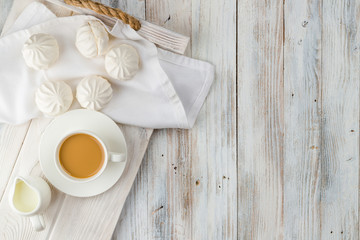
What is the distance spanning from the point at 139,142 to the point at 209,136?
0.53 feet

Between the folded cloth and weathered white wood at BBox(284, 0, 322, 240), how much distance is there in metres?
0.20

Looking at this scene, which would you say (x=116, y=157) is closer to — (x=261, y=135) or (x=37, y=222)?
(x=37, y=222)

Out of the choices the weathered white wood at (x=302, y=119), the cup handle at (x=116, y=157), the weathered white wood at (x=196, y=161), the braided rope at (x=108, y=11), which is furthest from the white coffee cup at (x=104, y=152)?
the weathered white wood at (x=302, y=119)

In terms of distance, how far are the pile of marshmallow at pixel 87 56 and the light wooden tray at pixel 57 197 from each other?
65 millimetres

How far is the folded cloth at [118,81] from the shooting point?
71 cm

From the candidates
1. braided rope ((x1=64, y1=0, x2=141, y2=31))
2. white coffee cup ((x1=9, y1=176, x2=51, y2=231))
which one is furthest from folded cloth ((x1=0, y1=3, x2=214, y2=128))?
white coffee cup ((x1=9, y1=176, x2=51, y2=231))

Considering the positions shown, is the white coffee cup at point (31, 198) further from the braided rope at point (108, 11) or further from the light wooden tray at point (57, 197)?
the braided rope at point (108, 11)

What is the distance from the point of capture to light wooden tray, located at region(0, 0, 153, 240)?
728 millimetres

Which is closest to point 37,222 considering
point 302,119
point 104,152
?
point 104,152

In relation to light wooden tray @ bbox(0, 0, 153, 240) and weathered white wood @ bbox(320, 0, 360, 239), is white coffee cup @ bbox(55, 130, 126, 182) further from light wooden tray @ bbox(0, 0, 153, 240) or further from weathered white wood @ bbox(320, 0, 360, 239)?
weathered white wood @ bbox(320, 0, 360, 239)

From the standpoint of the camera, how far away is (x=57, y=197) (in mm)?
740

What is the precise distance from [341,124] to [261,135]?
196 mm

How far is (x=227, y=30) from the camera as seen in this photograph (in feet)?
2.67

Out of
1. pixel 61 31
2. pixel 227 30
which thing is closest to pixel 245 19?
pixel 227 30
